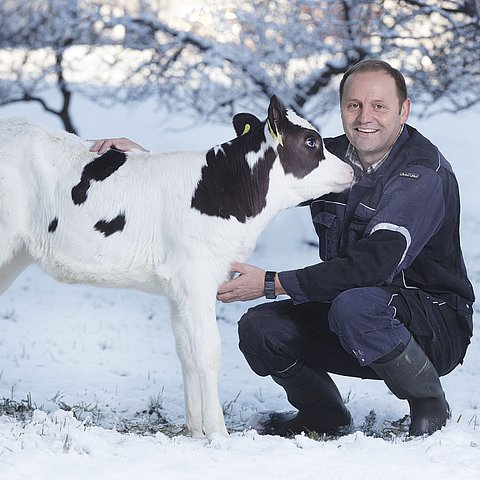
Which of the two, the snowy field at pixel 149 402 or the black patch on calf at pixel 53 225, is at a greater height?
the black patch on calf at pixel 53 225

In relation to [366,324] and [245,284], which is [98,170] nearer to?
[245,284]

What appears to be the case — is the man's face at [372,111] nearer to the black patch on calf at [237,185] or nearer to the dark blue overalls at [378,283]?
the dark blue overalls at [378,283]

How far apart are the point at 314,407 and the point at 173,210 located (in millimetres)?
1285

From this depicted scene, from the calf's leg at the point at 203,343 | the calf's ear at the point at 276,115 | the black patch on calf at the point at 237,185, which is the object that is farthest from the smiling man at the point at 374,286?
the calf's ear at the point at 276,115

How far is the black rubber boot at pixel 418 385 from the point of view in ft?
13.6

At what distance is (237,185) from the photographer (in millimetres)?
4238

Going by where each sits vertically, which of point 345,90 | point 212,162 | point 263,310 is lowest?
point 263,310

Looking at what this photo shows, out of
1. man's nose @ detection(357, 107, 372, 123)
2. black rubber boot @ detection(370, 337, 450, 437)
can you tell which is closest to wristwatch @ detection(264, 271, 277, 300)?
black rubber boot @ detection(370, 337, 450, 437)

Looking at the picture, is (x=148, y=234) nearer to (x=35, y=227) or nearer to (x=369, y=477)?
(x=35, y=227)

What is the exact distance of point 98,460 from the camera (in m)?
3.50

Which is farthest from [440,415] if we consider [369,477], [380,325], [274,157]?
[274,157]

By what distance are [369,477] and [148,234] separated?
1.47 meters

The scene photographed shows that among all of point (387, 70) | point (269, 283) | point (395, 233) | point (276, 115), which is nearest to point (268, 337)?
point (269, 283)

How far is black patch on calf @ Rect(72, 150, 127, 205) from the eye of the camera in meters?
4.28
